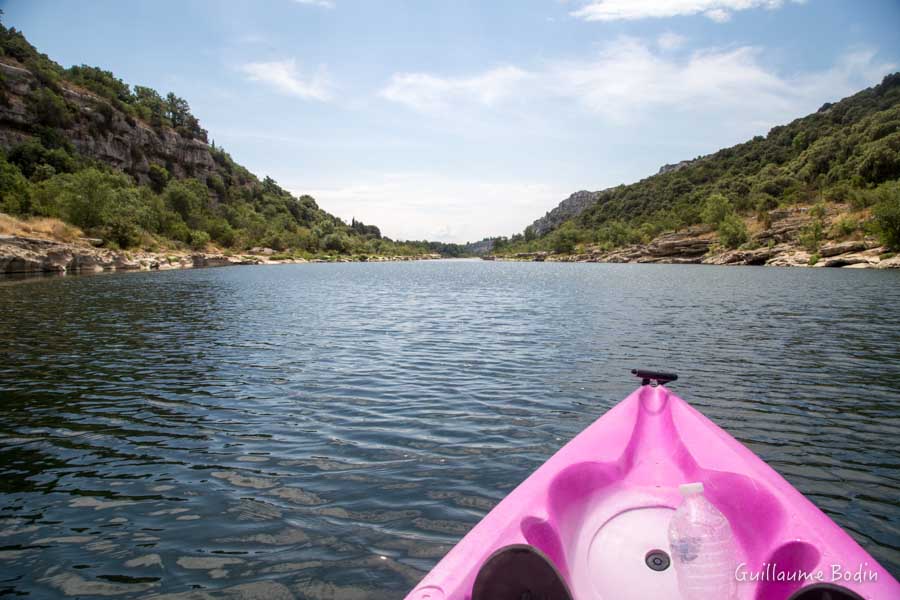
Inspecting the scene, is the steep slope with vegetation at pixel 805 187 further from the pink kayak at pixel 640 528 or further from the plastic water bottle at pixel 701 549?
the plastic water bottle at pixel 701 549

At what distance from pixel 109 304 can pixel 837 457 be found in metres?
30.9

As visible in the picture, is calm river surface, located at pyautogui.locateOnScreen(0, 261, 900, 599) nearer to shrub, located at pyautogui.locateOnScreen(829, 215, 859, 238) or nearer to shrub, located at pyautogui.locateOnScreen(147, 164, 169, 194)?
shrub, located at pyautogui.locateOnScreen(829, 215, 859, 238)

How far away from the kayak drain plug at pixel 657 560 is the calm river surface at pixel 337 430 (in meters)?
2.01

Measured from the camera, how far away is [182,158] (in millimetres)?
169875

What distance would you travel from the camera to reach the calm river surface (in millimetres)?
5109

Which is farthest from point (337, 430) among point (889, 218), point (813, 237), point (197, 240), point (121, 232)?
point (197, 240)

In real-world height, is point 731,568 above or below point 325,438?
above

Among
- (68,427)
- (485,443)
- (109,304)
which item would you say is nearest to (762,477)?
(485,443)

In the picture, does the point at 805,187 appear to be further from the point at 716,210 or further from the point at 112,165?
the point at 112,165

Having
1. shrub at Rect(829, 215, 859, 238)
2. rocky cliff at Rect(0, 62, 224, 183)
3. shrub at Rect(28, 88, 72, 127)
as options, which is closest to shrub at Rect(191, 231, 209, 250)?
rocky cliff at Rect(0, 62, 224, 183)

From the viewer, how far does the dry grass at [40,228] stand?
52.1 m

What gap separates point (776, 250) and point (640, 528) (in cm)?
10090

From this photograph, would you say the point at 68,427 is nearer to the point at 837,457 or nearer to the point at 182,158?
the point at 837,457

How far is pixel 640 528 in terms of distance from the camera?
448 centimetres
